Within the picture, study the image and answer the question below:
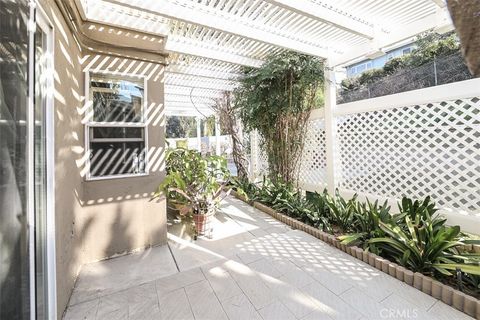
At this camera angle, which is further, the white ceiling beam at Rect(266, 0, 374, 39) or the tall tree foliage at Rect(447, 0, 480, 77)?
the white ceiling beam at Rect(266, 0, 374, 39)

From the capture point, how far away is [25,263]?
126 centimetres

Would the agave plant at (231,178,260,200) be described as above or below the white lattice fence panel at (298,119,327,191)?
below

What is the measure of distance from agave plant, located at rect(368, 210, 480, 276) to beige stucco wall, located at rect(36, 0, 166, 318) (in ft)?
8.66

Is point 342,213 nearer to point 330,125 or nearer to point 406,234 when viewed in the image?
point 406,234

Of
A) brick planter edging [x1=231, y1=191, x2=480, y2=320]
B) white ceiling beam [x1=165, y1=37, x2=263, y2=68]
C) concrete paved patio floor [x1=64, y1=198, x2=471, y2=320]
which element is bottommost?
concrete paved patio floor [x1=64, y1=198, x2=471, y2=320]

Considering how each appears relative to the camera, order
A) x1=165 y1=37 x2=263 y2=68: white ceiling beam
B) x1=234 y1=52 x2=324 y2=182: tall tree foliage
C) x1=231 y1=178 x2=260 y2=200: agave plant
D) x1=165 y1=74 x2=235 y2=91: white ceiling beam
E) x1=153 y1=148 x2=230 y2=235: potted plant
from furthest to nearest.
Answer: x1=165 y1=74 x2=235 y2=91: white ceiling beam → x1=231 y1=178 x2=260 y2=200: agave plant → x1=234 y1=52 x2=324 y2=182: tall tree foliage → x1=165 y1=37 x2=263 y2=68: white ceiling beam → x1=153 y1=148 x2=230 y2=235: potted plant

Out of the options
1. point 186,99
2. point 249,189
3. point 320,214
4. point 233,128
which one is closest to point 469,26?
point 320,214

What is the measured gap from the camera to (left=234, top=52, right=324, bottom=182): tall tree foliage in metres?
4.27

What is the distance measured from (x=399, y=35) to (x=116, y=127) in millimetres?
4067

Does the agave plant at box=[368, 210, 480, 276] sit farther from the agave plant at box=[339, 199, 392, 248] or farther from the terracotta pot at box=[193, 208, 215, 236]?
the terracotta pot at box=[193, 208, 215, 236]

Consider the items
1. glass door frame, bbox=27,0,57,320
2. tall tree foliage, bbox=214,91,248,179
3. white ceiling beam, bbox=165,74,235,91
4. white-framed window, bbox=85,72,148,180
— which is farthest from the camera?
tall tree foliage, bbox=214,91,248,179

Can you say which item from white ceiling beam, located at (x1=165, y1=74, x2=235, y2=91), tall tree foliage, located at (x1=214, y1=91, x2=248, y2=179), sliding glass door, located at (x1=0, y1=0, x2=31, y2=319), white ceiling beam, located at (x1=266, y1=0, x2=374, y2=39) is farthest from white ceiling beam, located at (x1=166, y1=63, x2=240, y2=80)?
sliding glass door, located at (x1=0, y1=0, x2=31, y2=319)

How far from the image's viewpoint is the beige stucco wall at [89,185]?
1.81 metres

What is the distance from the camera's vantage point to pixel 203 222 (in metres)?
3.20
